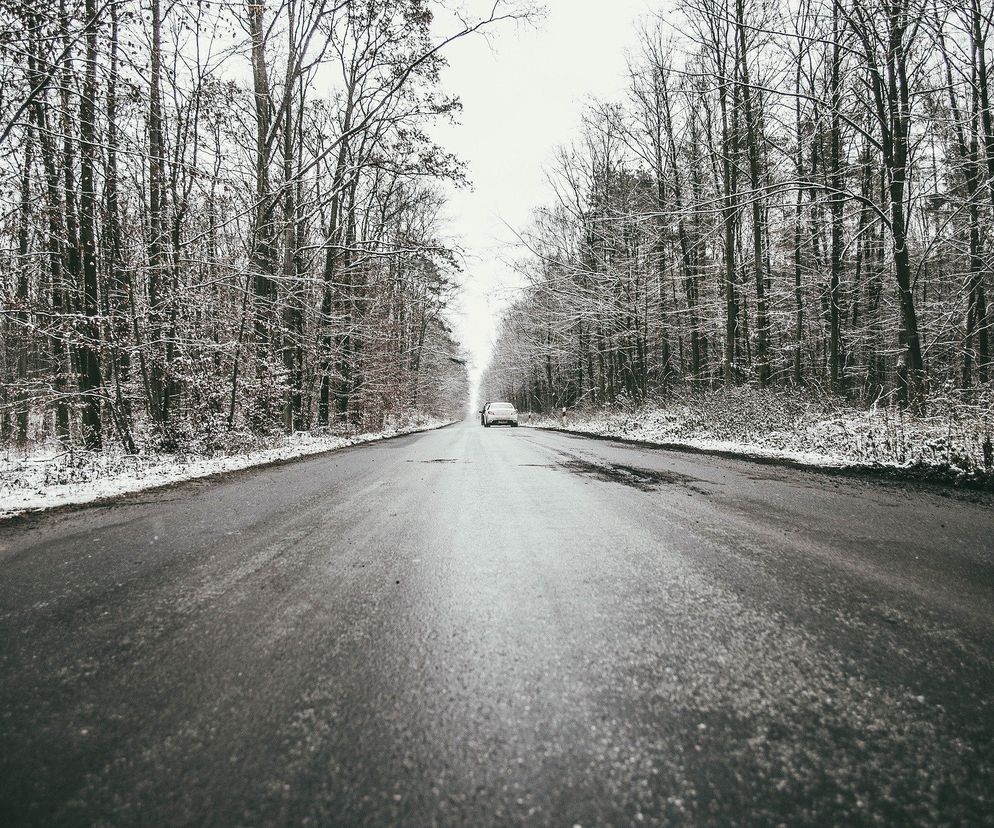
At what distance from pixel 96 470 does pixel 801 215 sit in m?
16.5

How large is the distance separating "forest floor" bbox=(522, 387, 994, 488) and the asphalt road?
9.70ft

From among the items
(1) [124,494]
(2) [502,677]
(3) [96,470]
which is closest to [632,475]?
(2) [502,677]

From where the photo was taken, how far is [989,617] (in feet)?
6.26

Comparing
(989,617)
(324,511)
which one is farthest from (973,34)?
(324,511)

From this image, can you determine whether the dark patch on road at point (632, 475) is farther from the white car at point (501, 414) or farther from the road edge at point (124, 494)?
the white car at point (501, 414)

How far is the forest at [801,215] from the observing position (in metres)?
8.65

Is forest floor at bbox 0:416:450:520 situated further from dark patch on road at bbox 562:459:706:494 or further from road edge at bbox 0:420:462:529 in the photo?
dark patch on road at bbox 562:459:706:494

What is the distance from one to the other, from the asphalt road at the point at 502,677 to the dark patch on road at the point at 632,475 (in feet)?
6.26

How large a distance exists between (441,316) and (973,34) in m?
27.5

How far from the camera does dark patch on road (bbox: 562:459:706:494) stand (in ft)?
17.2

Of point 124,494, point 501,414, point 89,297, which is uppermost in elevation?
point 89,297

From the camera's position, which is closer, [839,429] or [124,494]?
[124,494]

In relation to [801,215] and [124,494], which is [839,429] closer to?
[801,215]

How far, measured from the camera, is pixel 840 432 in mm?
8023
